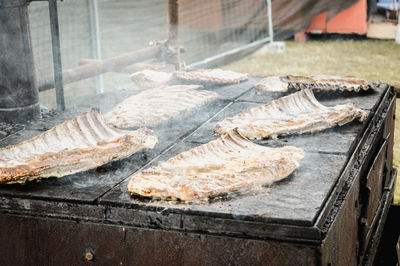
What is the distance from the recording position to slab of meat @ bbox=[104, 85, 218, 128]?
3574 mm

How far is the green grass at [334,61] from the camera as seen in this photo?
1083cm

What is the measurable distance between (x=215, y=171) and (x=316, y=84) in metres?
2.03

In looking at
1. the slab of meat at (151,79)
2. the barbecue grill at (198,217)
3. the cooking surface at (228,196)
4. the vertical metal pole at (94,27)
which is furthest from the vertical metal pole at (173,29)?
the barbecue grill at (198,217)

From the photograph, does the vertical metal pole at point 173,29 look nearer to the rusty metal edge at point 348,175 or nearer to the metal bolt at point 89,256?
the rusty metal edge at point 348,175

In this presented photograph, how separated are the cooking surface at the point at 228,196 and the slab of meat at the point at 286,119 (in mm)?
54

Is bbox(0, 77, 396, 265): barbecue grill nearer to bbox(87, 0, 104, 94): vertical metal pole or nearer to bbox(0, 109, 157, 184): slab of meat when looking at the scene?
bbox(0, 109, 157, 184): slab of meat

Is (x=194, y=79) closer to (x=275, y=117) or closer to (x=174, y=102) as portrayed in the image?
(x=174, y=102)

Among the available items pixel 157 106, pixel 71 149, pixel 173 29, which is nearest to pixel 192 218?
pixel 71 149

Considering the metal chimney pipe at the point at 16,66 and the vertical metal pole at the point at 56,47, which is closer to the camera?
the metal chimney pipe at the point at 16,66

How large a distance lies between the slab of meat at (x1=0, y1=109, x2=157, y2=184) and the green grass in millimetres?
7779

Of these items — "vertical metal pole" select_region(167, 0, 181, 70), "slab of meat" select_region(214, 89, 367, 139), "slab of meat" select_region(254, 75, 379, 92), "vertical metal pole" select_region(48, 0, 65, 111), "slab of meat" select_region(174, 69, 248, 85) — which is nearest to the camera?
"slab of meat" select_region(214, 89, 367, 139)

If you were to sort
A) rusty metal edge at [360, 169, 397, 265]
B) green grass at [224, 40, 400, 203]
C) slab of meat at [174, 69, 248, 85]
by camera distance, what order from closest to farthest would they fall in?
rusty metal edge at [360, 169, 397, 265] < slab of meat at [174, 69, 248, 85] < green grass at [224, 40, 400, 203]

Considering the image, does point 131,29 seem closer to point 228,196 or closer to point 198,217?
point 228,196

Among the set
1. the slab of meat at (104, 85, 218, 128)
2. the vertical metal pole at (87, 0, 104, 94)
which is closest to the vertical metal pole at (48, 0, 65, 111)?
the slab of meat at (104, 85, 218, 128)
